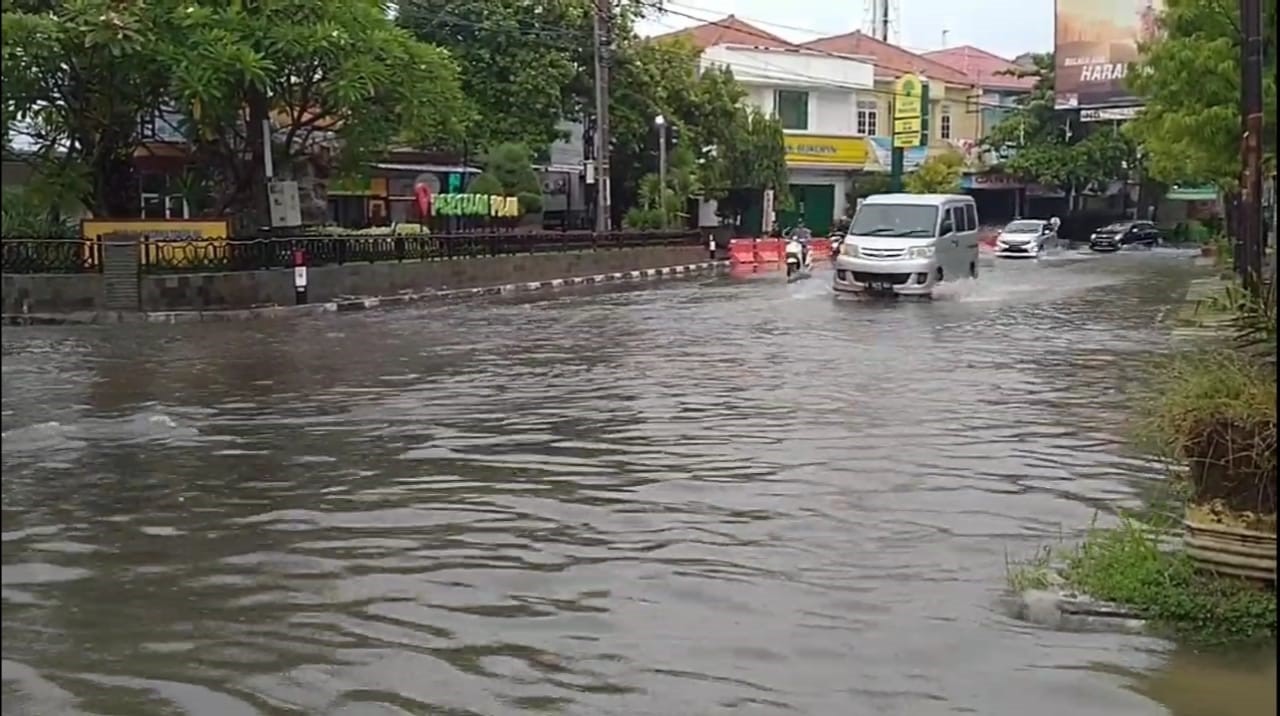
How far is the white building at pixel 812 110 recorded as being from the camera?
54.7 m

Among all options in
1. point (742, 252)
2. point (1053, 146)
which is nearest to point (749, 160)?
point (742, 252)

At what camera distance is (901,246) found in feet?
82.8

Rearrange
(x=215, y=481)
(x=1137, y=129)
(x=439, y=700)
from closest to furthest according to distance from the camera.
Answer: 1. (x=439, y=700)
2. (x=215, y=481)
3. (x=1137, y=129)

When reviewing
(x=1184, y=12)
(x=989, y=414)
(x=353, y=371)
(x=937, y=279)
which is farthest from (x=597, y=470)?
(x=937, y=279)

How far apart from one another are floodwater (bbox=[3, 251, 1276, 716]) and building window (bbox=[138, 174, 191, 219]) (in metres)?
13.0

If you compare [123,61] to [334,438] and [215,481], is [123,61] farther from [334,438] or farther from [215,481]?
[215,481]

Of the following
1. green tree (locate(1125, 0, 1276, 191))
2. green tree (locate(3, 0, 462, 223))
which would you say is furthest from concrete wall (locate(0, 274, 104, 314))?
green tree (locate(1125, 0, 1276, 191))

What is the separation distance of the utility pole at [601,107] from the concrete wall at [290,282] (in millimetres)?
2080

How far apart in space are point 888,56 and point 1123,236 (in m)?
13.7

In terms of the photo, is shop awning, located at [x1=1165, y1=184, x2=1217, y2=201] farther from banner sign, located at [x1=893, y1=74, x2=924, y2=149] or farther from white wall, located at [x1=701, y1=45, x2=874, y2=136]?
white wall, located at [x1=701, y1=45, x2=874, y2=136]

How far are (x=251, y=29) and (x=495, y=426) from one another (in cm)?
1339

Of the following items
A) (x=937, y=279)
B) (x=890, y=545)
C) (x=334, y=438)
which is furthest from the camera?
(x=937, y=279)

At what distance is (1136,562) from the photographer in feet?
20.9

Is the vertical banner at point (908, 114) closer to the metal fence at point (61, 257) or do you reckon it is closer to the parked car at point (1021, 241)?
the parked car at point (1021, 241)
